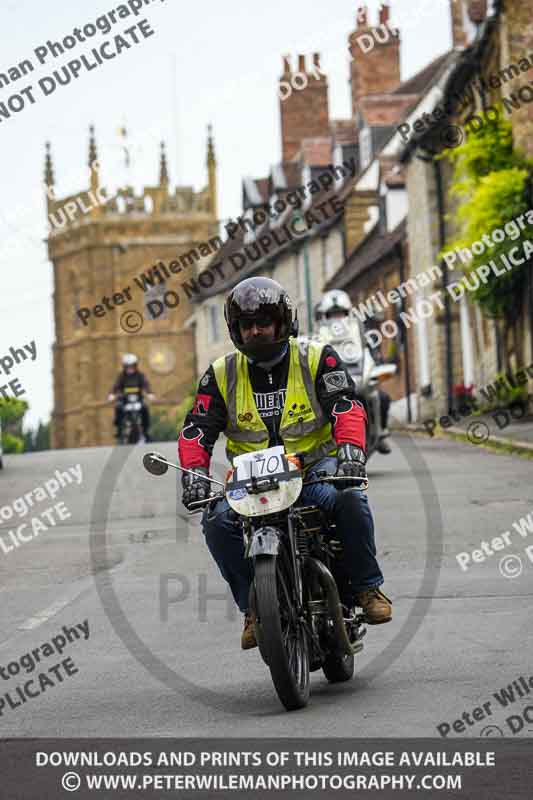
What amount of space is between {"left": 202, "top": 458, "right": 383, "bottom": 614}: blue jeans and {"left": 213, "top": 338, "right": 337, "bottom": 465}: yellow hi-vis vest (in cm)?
14

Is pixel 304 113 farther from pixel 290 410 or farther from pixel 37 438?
pixel 37 438

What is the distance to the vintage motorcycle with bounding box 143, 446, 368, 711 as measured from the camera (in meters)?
6.21

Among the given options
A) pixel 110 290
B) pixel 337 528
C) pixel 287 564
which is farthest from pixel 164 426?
pixel 287 564

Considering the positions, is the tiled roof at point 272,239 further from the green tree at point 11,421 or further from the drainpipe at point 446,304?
the drainpipe at point 446,304

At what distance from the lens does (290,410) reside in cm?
689

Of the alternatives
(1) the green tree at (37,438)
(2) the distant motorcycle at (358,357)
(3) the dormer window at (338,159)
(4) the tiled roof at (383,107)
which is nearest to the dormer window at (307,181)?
(3) the dormer window at (338,159)

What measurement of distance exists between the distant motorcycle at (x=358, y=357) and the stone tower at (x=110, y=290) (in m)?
94.4

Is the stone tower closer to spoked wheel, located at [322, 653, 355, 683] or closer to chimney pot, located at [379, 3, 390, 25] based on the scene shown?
chimney pot, located at [379, 3, 390, 25]

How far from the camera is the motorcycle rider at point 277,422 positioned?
22.0 ft

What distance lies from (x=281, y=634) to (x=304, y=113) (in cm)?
6149

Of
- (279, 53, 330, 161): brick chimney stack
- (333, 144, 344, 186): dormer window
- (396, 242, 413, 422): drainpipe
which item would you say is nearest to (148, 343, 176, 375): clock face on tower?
(279, 53, 330, 161): brick chimney stack

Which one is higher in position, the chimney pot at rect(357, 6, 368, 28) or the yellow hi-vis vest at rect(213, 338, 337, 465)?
the chimney pot at rect(357, 6, 368, 28)

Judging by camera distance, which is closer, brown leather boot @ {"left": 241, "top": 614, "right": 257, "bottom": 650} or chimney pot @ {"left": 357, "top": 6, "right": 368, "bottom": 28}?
brown leather boot @ {"left": 241, "top": 614, "right": 257, "bottom": 650}

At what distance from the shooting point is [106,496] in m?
18.9
